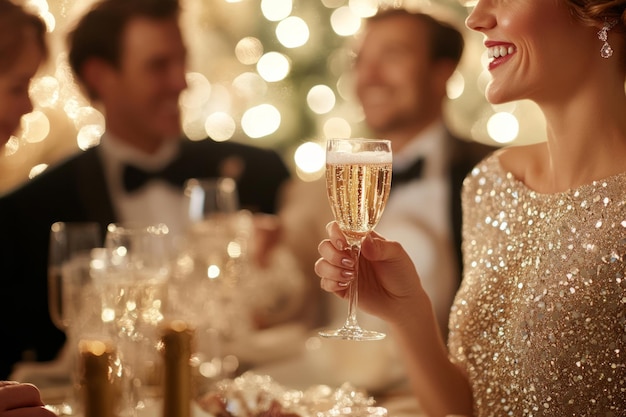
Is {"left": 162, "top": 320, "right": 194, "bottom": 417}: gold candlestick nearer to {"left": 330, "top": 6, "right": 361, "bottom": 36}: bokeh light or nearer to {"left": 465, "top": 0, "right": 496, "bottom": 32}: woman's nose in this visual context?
{"left": 465, "top": 0, "right": 496, "bottom": 32}: woman's nose

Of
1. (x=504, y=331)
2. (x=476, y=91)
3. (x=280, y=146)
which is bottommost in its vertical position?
(x=504, y=331)

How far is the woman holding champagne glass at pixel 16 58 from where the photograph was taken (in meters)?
3.89

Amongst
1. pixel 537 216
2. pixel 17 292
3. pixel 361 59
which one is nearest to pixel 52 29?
pixel 17 292

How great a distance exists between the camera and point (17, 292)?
4285 mm

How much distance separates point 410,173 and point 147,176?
4.79 feet

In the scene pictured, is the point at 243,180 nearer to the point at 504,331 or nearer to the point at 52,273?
the point at 52,273

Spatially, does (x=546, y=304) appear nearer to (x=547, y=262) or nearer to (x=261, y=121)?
(x=547, y=262)

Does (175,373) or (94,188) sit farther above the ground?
(94,188)

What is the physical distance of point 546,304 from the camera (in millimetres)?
1899

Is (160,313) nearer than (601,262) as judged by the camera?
No

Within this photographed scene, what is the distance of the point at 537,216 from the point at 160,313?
0.87 meters

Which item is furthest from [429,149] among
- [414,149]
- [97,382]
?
[97,382]

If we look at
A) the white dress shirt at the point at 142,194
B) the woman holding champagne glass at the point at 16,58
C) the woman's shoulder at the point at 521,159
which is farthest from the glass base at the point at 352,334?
the white dress shirt at the point at 142,194

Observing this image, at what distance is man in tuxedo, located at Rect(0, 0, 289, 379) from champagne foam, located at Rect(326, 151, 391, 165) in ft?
9.23
